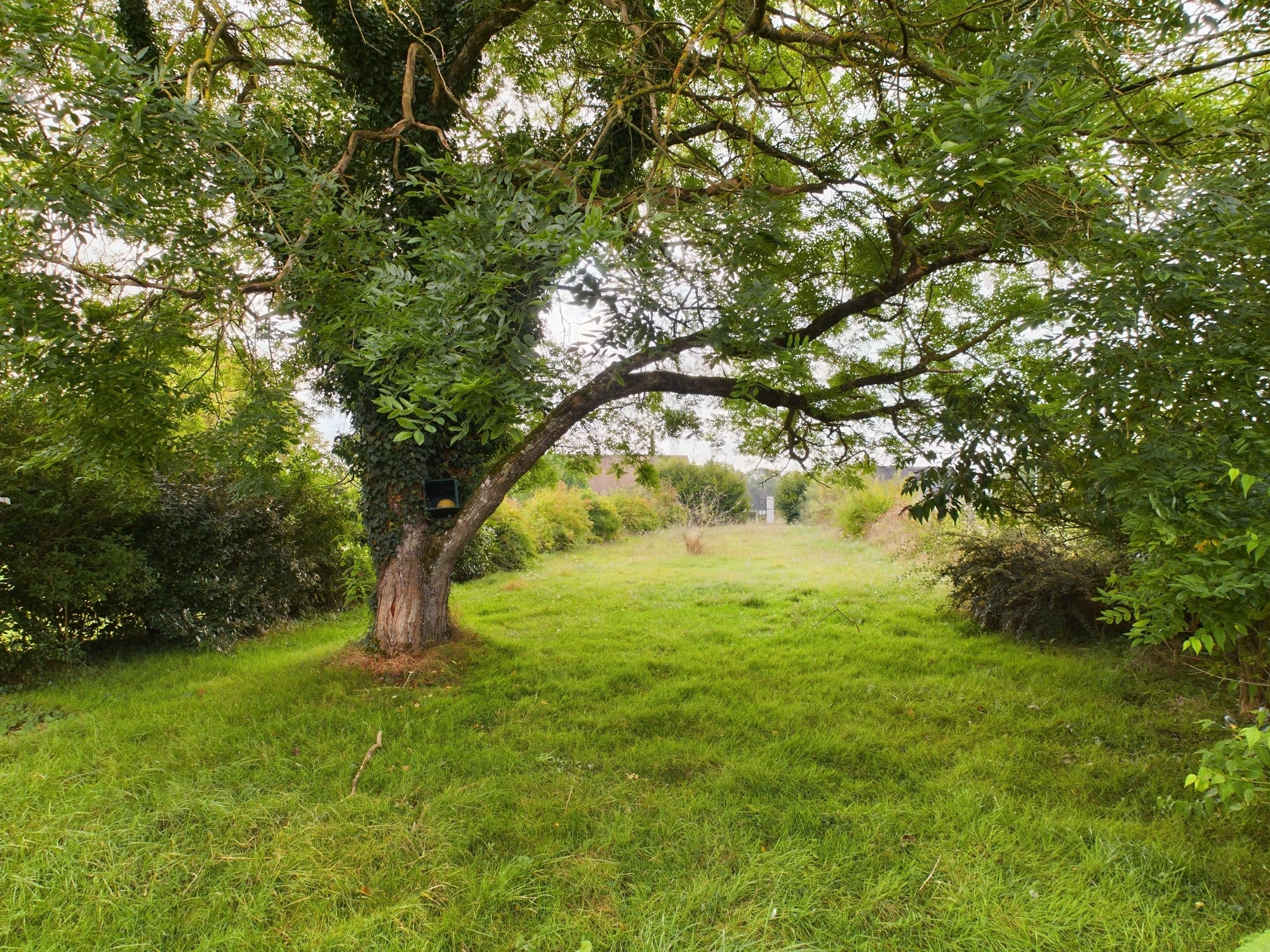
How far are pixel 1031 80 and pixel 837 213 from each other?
3980 millimetres

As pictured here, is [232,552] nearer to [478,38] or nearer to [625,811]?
[478,38]

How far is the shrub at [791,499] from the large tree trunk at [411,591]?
692 inches

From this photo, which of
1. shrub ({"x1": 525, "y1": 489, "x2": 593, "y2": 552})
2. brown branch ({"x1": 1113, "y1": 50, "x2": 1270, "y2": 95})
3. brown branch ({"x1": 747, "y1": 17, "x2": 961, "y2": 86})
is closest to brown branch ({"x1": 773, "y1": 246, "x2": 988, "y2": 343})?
brown branch ({"x1": 747, "y1": 17, "x2": 961, "y2": 86})

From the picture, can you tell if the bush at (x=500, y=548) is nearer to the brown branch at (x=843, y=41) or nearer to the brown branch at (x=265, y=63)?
the brown branch at (x=265, y=63)

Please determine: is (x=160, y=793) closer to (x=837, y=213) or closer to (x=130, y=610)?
(x=130, y=610)

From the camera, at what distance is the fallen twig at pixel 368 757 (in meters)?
3.57

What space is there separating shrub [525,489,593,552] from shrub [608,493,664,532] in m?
2.14

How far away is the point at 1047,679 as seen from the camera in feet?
18.1

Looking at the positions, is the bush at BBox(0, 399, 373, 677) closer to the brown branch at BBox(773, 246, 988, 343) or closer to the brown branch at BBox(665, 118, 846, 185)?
the brown branch at BBox(665, 118, 846, 185)

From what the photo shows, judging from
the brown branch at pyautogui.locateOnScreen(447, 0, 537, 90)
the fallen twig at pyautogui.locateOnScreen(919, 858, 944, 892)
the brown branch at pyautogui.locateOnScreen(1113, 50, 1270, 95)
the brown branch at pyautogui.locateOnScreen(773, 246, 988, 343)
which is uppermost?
the brown branch at pyautogui.locateOnScreen(447, 0, 537, 90)

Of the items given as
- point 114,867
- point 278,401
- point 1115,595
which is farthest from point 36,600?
point 1115,595

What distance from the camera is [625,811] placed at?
135 inches

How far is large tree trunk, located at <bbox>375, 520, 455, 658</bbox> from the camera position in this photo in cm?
599

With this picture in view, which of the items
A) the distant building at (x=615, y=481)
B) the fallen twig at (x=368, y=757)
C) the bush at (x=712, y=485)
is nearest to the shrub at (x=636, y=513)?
the distant building at (x=615, y=481)
